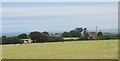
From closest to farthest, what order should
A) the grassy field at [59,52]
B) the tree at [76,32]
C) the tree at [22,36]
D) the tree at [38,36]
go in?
the grassy field at [59,52], the tree at [22,36], the tree at [38,36], the tree at [76,32]

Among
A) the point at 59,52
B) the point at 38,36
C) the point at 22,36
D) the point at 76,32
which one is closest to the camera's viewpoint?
the point at 59,52

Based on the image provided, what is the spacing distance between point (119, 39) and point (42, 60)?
19.7 m

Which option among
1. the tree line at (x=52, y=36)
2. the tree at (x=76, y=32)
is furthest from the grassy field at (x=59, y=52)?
the tree at (x=76, y=32)

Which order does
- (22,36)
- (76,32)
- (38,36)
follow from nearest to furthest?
(22,36) → (38,36) → (76,32)

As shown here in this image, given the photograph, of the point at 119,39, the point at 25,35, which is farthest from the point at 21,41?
the point at 119,39

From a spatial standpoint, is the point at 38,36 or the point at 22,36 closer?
the point at 22,36

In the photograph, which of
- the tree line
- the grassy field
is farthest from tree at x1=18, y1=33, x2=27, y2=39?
the grassy field

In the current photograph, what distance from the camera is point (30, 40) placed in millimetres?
36406

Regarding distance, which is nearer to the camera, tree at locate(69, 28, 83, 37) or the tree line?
the tree line

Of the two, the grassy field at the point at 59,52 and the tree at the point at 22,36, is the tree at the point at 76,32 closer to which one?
the grassy field at the point at 59,52

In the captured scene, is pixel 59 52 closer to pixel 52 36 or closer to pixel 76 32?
pixel 52 36

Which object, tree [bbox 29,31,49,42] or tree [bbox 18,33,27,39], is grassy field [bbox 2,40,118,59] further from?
tree [bbox 18,33,27,39]

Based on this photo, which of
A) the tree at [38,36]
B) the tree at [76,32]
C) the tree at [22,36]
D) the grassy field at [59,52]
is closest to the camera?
the grassy field at [59,52]

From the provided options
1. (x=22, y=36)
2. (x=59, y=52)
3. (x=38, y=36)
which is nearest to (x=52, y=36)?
(x=38, y=36)
